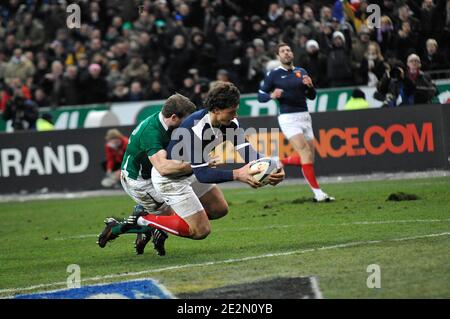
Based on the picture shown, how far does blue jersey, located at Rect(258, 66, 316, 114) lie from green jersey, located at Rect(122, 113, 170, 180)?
4962 mm

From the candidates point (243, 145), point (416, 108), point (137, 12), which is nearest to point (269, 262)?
point (243, 145)

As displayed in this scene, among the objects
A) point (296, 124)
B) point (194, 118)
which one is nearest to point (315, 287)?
point (194, 118)

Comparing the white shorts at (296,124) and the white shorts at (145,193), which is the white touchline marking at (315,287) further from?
the white shorts at (296,124)

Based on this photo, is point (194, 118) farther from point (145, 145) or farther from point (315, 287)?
point (315, 287)

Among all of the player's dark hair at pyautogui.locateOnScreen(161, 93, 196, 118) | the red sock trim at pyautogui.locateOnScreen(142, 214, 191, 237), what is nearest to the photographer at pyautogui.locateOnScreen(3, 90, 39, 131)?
the red sock trim at pyautogui.locateOnScreen(142, 214, 191, 237)

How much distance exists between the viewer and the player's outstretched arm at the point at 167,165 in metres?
10.1

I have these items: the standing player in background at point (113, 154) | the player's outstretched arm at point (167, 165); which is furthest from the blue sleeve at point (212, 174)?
the standing player in background at point (113, 154)

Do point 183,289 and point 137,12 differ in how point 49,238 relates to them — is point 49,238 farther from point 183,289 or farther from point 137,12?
point 137,12

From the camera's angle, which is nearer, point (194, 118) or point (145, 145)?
point (194, 118)

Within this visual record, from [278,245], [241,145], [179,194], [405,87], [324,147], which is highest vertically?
[405,87]

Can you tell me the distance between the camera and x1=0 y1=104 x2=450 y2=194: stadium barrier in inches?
721

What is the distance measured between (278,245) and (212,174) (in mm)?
1774

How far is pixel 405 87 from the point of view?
18828 millimetres

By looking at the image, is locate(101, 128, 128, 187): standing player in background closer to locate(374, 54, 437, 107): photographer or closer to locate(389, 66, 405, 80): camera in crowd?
locate(374, 54, 437, 107): photographer
